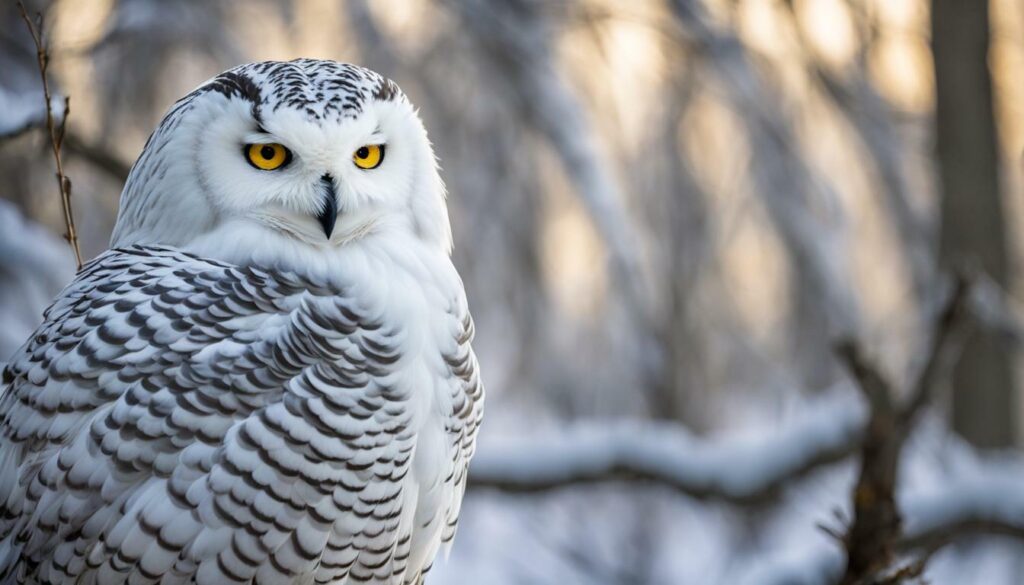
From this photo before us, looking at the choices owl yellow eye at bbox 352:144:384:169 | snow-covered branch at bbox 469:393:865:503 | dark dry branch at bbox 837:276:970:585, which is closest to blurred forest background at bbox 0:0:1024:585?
snow-covered branch at bbox 469:393:865:503

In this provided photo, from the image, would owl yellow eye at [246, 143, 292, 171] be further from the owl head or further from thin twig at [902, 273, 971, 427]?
thin twig at [902, 273, 971, 427]

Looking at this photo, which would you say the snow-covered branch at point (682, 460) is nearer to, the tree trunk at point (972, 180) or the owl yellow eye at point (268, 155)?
the owl yellow eye at point (268, 155)

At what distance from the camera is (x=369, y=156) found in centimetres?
185

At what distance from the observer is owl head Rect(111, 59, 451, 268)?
1751mm

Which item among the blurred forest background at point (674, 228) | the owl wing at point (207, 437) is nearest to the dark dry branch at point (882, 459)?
the blurred forest background at point (674, 228)

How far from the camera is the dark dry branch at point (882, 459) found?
7.57 ft

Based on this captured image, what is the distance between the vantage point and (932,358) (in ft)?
9.37

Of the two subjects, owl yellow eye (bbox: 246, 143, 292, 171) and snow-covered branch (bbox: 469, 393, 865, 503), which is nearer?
owl yellow eye (bbox: 246, 143, 292, 171)

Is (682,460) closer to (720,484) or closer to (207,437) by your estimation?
(720,484)

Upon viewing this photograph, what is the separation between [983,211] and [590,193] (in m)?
3.43

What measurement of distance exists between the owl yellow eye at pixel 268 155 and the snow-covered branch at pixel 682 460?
183 centimetres

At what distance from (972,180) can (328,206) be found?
5.32 metres

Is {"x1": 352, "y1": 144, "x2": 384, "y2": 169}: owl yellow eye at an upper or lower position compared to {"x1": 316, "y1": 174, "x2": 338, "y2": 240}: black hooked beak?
upper

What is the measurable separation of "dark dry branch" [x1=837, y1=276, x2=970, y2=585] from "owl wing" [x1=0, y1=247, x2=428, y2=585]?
1.07 metres
